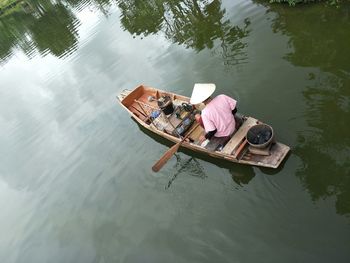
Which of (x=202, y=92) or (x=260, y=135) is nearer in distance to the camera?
(x=260, y=135)

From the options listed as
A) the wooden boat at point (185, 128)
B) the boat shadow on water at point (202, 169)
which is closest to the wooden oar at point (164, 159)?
the wooden boat at point (185, 128)

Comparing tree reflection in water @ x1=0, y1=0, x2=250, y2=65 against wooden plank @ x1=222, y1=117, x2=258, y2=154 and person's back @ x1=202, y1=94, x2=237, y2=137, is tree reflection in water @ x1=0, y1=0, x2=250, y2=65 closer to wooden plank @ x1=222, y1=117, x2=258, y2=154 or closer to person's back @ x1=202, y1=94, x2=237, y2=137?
wooden plank @ x1=222, y1=117, x2=258, y2=154

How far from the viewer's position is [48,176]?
1424cm

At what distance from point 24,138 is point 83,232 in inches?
339

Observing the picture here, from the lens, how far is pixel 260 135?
9.92 m

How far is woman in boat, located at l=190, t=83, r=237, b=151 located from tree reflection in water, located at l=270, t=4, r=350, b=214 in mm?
2188

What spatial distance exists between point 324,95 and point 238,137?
339 centimetres

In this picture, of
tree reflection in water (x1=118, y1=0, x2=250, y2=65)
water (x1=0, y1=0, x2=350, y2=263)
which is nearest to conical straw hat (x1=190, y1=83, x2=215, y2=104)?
water (x1=0, y1=0, x2=350, y2=263)

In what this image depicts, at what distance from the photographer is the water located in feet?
29.2

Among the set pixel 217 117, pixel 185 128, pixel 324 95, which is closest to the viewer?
pixel 217 117

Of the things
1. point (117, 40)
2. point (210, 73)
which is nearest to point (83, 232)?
point (210, 73)

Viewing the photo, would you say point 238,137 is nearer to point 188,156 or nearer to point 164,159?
point 188,156

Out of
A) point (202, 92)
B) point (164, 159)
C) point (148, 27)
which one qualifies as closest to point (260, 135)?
point (202, 92)

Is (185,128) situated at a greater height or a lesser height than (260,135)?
greater
